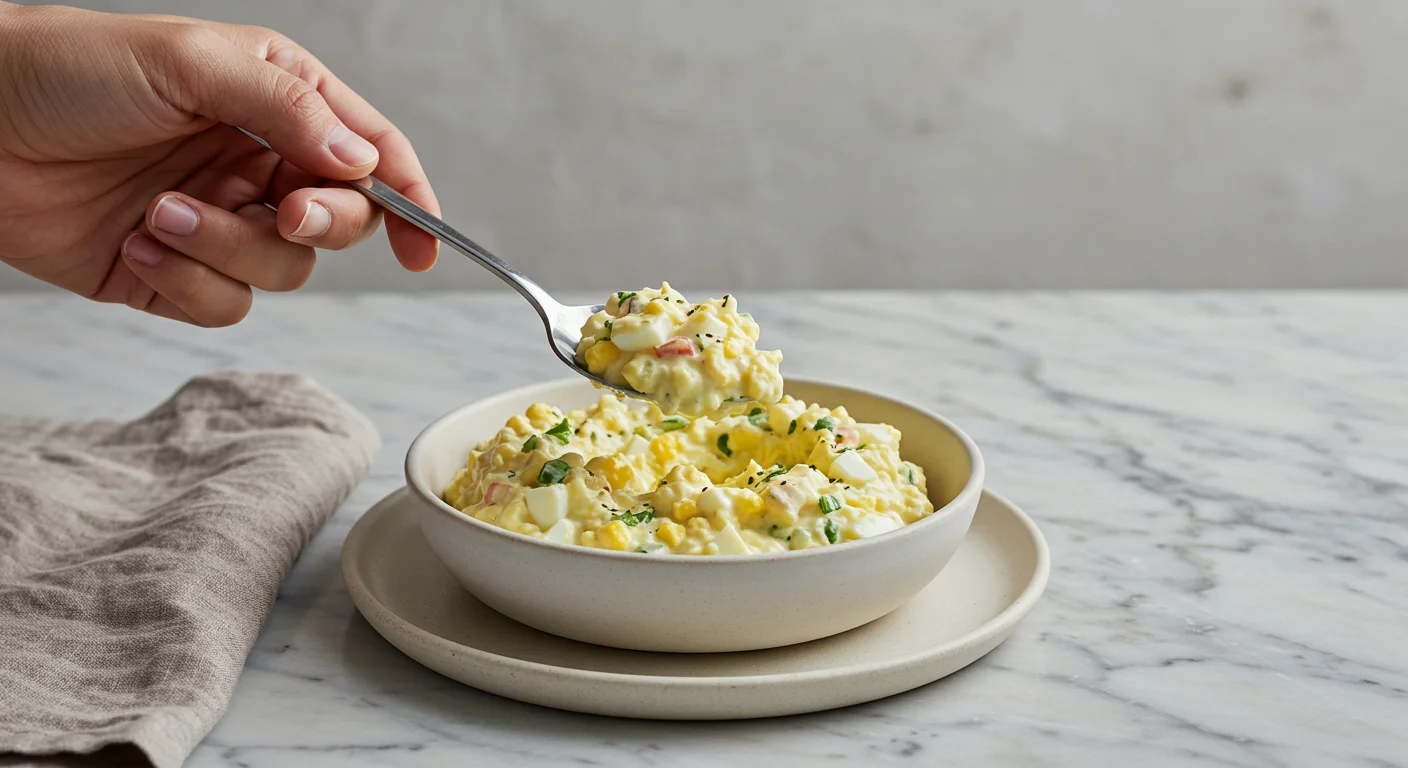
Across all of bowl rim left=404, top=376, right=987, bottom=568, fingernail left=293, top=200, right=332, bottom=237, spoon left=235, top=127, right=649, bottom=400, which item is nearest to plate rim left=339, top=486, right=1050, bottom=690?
bowl rim left=404, top=376, right=987, bottom=568

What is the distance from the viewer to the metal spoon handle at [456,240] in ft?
5.93

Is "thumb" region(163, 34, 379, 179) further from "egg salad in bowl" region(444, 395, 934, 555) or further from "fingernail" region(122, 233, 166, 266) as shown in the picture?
"egg salad in bowl" region(444, 395, 934, 555)

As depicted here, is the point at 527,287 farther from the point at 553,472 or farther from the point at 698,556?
the point at 698,556

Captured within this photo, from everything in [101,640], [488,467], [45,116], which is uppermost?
[45,116]

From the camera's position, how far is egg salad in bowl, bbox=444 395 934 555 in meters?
1.53

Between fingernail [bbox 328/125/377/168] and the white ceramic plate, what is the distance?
0.50 m

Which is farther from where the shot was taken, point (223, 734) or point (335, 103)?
point (335, 103)

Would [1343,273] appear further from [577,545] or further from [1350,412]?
[577,545]

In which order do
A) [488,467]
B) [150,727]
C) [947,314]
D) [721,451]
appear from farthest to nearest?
1. [947,314]
2. [721,451]
3. [488,467]
4. [150,727]

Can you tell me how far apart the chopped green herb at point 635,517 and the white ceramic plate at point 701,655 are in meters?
0.15

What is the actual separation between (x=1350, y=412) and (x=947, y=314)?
97cm

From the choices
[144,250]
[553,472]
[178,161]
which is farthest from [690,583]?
[178,161]

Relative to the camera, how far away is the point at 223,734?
4.67 ft

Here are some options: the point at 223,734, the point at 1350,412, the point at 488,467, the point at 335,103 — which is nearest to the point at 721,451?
the point at 488,467
